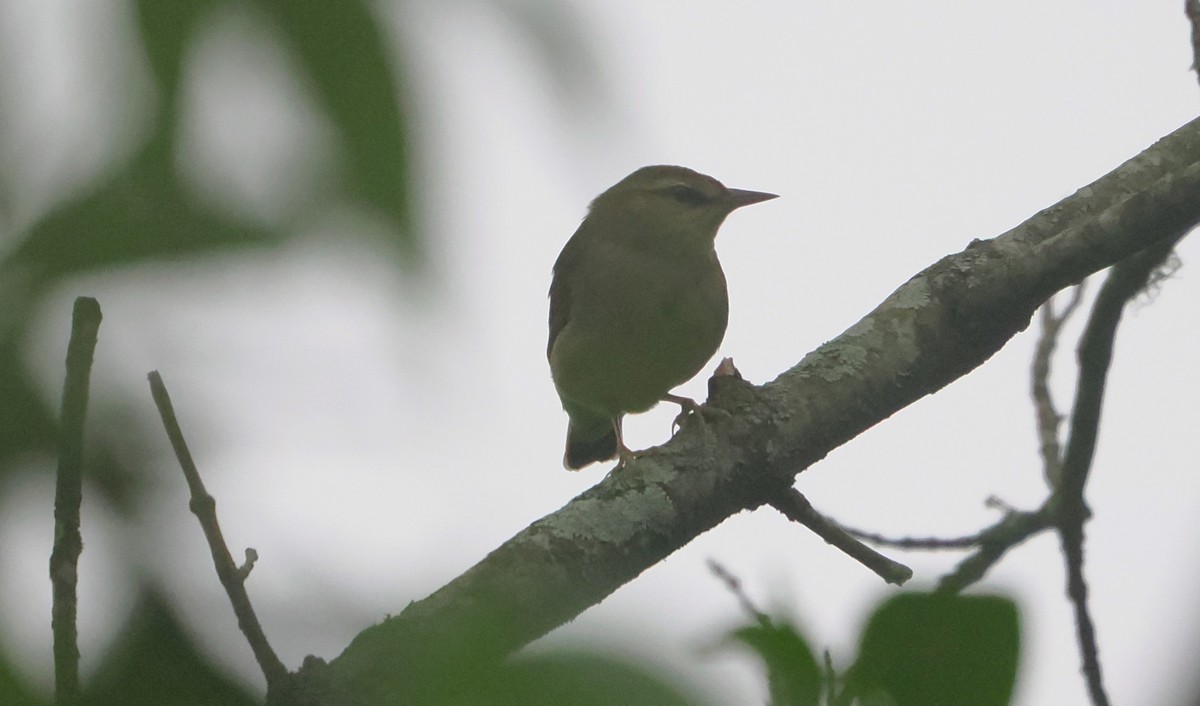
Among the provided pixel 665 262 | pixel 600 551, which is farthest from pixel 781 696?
pixel 665 262

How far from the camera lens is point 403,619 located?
1041mm

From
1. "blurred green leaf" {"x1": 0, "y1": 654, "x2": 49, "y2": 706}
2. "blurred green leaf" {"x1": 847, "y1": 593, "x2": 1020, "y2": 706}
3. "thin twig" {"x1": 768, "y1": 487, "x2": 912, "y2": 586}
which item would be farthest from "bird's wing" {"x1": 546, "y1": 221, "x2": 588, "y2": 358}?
"blurred green leaf" {"x1": 0, "y1": 654, "x2": 49, "y2": 706}

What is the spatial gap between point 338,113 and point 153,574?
365 millimetres

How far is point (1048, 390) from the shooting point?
548 centimetres

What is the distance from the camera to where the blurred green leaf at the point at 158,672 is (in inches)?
31.6

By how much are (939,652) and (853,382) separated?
204 cm

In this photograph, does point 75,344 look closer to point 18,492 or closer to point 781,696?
point 18,492

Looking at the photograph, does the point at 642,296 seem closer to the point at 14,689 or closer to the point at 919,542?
the point at 919,542

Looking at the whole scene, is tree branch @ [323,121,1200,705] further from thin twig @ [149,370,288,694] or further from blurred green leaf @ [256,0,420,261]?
blurred green leaf @ [256,0,420,261]

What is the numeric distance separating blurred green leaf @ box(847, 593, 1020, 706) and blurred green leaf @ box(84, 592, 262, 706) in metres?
0.75

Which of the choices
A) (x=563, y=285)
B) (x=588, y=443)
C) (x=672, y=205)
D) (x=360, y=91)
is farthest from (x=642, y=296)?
(x=360, y=91)

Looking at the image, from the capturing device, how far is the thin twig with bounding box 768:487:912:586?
2.93 metres

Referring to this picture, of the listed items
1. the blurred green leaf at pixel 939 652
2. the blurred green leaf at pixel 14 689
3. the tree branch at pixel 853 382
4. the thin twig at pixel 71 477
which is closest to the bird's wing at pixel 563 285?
the tree branch at pixel 853 382

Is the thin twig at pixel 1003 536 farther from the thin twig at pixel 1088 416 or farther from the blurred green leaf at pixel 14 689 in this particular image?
the blurred green leaf at pixel 14 689
